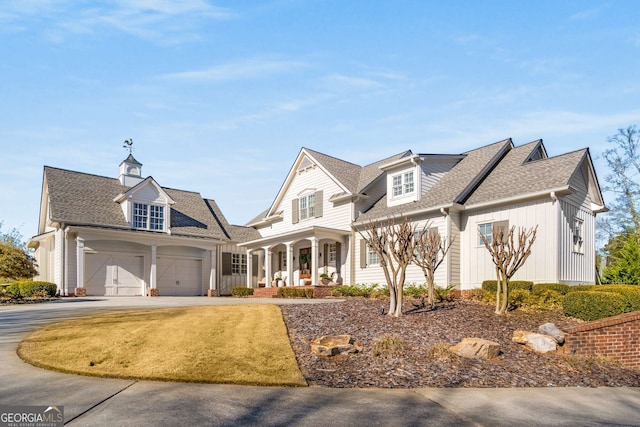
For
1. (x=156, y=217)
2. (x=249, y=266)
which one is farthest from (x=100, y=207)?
(x=249, y=266)

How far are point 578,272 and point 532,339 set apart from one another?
29.9 feet

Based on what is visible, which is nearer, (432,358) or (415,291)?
(432,358)

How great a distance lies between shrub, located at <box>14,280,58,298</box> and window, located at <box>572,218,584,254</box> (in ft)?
73.8

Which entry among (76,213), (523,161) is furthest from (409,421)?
(76,213)

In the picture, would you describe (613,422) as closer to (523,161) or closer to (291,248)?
→ (523,161)

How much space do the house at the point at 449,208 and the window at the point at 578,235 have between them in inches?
1.7

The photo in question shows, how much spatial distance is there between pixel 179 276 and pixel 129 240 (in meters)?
4.05

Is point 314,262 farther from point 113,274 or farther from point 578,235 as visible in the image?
point 578,235

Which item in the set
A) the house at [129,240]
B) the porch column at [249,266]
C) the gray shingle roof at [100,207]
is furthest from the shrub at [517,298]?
the gray shingle roof at [100,207]

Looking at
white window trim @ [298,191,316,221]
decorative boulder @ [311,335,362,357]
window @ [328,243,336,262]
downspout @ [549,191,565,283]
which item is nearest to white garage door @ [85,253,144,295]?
white window trim @ [298,191,316,221]

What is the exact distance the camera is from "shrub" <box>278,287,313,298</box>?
22047 mm

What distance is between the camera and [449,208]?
62.7ft

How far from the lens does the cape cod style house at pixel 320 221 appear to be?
18172mm

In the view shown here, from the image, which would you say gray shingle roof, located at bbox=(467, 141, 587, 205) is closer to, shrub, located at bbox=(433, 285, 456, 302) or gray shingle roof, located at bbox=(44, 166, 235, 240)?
shrub, located at bbox=(433, 285, 456, 302)
